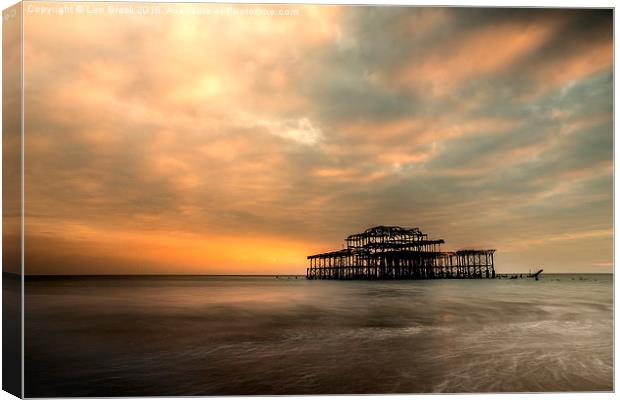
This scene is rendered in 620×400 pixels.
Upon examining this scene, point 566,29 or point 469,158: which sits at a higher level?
point 566,29

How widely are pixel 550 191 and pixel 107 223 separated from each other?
27.0 feet

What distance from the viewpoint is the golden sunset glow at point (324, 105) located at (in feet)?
16.6

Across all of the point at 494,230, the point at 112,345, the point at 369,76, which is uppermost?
the point at 369,76

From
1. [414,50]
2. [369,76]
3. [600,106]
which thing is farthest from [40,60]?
[600,106]

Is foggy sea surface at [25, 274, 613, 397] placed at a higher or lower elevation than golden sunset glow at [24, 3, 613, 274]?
lower

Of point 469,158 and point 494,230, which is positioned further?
point 494,230

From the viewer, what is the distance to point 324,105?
653cm

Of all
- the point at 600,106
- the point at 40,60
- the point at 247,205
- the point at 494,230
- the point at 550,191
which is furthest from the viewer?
the point at 247,205

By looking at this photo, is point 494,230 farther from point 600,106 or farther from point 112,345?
point 112,345

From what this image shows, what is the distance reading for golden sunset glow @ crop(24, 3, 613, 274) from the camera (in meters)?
5.05

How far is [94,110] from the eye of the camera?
6.11 meters

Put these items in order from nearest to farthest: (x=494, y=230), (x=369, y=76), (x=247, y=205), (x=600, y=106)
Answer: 1. (x=600, y=106)
2. (x=369, y=76)
3. (x=494, y=230)
4. (x=247, y=205)

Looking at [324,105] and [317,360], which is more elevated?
[324,105]

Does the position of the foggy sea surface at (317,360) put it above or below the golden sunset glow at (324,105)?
below
